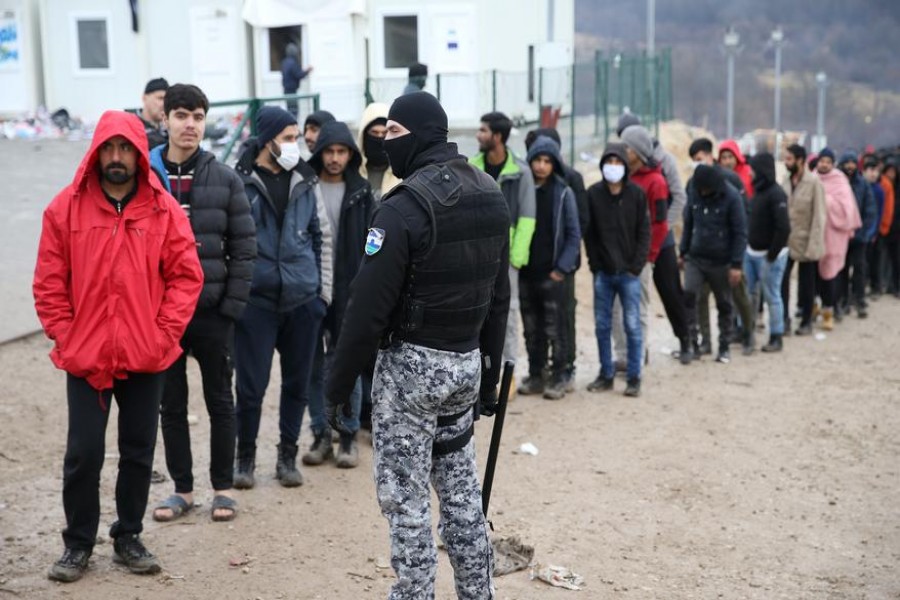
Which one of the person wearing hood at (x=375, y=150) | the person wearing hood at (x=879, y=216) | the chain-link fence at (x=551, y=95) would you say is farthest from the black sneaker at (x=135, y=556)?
the person wearing hood at (x=879, y=216)

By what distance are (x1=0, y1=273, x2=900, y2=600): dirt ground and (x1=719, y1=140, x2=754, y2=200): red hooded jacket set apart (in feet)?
9.94

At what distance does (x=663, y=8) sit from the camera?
98938mm

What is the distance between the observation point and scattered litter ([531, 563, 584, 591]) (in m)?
5.69

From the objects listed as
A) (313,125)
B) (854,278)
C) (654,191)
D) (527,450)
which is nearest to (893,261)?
(854,278)

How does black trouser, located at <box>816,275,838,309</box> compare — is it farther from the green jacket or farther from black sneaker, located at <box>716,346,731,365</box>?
the green jacket

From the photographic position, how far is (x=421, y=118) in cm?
446

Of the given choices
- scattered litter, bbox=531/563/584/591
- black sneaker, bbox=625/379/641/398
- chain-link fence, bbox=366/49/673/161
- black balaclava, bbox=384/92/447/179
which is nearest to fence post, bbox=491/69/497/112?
chain-link fence, bbox=366/49/673/161

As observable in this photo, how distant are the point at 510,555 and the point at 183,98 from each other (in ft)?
9.52

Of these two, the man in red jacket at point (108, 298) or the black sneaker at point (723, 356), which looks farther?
the black sneaker at point (723, 356)

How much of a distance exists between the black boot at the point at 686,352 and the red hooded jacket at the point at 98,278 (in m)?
7.12

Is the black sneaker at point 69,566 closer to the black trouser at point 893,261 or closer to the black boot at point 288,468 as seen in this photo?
the black boot at point 288,468

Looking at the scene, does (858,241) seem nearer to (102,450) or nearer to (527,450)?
(527,450)

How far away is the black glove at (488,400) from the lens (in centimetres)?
508

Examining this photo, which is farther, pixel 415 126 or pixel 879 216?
pixel 879 216
